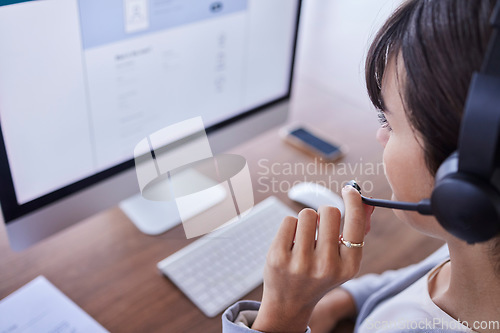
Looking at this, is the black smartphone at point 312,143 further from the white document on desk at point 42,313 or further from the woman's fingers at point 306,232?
the white document on desk at point 42,313

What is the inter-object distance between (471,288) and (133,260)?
49 cm

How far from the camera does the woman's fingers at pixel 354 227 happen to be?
549mm

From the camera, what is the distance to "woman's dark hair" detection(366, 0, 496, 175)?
1.32 feet

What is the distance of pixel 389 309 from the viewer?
26.2 inches

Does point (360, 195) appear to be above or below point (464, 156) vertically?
below

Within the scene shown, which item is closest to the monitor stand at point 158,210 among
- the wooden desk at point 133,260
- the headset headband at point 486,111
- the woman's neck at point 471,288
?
the wooden desk at point 133,260

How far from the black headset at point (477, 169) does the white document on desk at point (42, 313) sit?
476mm

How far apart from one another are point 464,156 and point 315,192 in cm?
55

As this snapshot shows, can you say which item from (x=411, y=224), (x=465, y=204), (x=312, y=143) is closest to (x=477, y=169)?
(x=465, y=204)

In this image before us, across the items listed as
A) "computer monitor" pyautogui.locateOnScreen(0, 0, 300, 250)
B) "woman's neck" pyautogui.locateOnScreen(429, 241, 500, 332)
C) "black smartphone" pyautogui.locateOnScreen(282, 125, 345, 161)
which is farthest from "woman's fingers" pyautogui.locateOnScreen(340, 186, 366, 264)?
"black smartphone" pyautogui.locateOnScreen(282, 125, 345, 161)

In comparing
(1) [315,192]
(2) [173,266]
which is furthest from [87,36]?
(1) [315,192]

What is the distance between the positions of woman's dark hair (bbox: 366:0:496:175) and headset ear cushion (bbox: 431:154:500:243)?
59mm

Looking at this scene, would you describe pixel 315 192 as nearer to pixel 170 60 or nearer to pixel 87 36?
pixel 170 60

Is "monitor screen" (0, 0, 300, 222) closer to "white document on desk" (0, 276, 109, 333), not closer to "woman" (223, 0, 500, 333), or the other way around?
"white document on desk" (0, 276, 109, 333)
